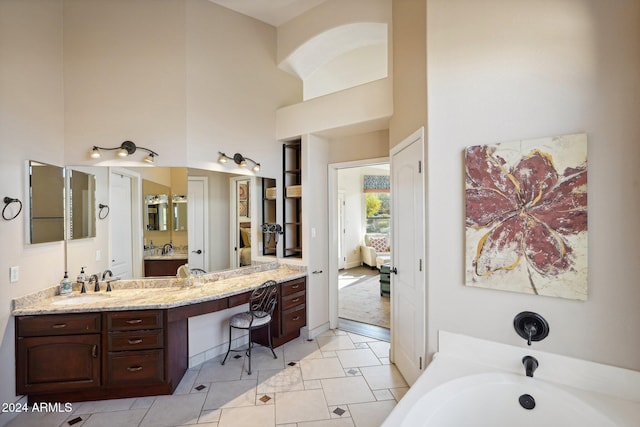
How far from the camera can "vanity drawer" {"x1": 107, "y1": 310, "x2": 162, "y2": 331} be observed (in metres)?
2.37

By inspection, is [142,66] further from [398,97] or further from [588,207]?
[588,207]

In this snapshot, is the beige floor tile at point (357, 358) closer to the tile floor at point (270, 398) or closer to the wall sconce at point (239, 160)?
the tile floor at point (270, 398)

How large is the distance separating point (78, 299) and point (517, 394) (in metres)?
→ 3.36

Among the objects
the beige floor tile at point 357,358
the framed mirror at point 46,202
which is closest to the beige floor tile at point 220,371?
the beige floor tile at point 357,358

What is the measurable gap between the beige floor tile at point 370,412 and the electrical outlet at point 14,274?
9.26 feet

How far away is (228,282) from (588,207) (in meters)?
3.02

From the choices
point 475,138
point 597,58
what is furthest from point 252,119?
point 597,58

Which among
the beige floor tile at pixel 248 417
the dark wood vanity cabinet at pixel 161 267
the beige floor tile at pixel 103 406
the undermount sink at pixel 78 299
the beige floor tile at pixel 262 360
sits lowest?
the beige floor tile at pixel 262 360

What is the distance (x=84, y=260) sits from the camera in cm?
283

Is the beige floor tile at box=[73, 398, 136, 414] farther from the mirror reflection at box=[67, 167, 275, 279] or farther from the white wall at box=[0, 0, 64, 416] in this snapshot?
the mirror reflection at box=[67, 167, 275, 279]

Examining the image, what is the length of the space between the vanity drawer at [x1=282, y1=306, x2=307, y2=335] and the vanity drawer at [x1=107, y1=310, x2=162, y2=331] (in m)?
1.38

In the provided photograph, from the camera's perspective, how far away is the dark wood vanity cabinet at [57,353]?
228cm

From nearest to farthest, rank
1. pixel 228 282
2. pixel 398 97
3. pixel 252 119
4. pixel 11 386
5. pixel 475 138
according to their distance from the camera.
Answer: pixel 475 138 < pixel 11 386 < pixel 398 97 < pixel 228 282 < pixel 252 119

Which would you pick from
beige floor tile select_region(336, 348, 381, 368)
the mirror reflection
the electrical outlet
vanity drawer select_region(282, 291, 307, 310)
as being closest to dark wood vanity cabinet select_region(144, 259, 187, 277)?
the mirror reflection
